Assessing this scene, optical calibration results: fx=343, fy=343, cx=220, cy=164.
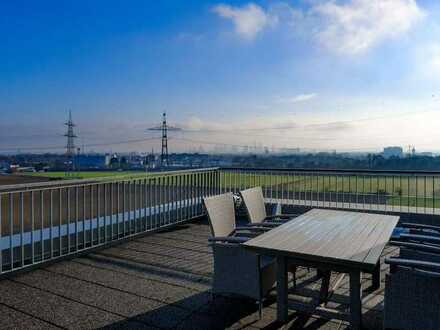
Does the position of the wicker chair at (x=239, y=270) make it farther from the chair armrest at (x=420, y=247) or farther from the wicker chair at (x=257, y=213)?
the chair armrest at (x=420, y=247)

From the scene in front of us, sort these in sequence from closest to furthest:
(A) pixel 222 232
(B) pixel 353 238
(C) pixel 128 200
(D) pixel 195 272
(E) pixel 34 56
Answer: (B) pixel 353 238 < (A) pixel 222 232 < (D) pixel 195 272 < (C) pixel 128 200 < (E) pixel 34 56

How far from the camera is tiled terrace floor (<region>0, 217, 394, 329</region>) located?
2689 mm

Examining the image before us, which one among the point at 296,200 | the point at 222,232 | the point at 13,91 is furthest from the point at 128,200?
the point at 13,91

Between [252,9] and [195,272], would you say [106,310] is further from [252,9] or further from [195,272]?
[252,9]

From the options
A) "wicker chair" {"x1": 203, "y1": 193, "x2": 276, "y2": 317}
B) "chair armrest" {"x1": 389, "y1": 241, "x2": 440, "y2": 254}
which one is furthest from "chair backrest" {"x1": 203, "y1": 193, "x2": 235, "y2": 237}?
"chair armrest" {"x1": 389, "y1": 241, "x2": 440, "y2": 254}

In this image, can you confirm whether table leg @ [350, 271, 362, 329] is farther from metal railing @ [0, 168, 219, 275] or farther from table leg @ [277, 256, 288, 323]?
metal railing @ [0, 168, 219, 275]

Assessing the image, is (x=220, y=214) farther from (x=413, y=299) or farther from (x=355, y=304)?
(x=413, y=299)

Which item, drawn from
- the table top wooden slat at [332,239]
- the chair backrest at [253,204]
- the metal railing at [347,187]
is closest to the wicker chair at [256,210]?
the chair backrest at [253,204]

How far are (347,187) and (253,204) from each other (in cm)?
407

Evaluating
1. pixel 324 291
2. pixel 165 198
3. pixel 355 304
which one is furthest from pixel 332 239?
pixel 165 198

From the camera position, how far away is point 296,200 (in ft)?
25.1

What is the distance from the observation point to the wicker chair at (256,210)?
3.72 m

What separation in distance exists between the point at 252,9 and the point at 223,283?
660 cm

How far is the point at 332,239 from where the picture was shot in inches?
103
